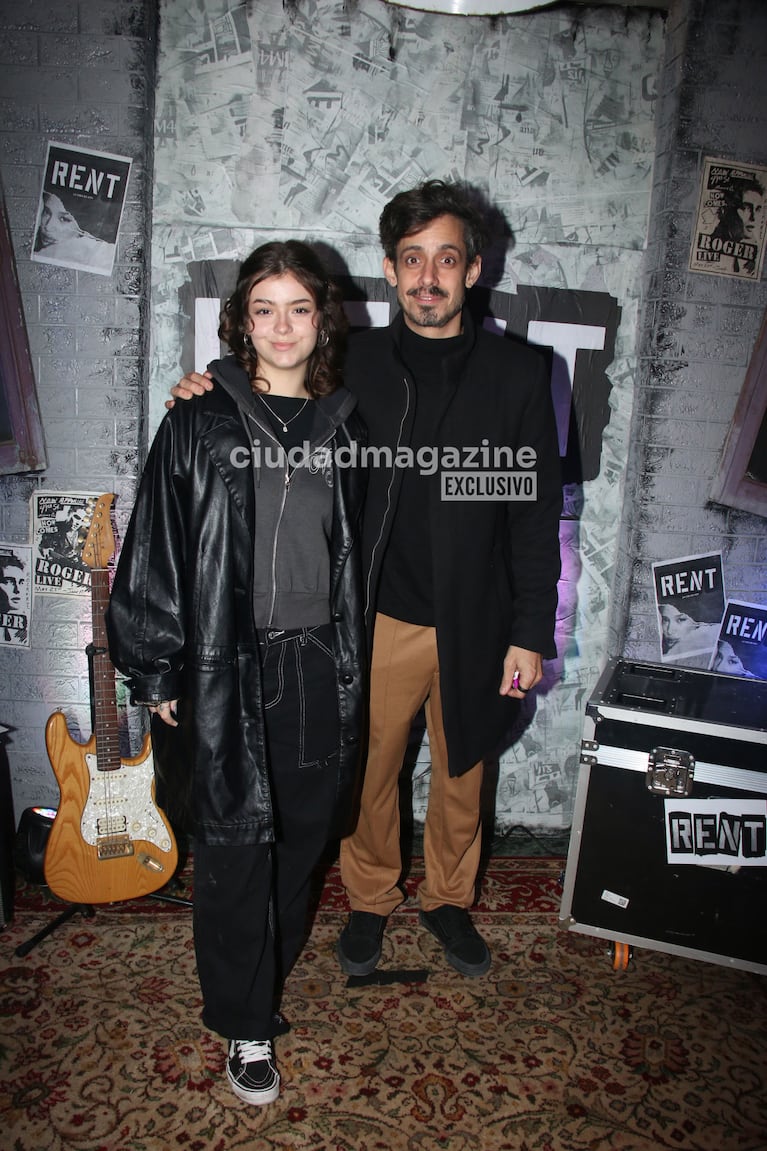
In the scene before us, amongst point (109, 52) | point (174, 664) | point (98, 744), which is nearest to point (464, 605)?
point (174, 664)

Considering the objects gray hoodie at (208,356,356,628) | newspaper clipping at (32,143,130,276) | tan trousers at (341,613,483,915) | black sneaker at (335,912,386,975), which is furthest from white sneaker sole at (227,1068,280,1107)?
newspaper clipping at (32,143,130,276)

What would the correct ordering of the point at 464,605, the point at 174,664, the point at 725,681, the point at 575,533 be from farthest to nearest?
the point at 575,533 → the point at 725,681 → the point at 464,605 → the point at 174,664

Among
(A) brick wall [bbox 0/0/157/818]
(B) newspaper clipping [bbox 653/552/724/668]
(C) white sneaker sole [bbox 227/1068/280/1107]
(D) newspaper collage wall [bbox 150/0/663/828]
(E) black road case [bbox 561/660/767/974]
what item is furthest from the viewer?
(B) newspaper clipping [bbox 653/552/724/668]

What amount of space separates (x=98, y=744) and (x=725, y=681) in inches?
79.6

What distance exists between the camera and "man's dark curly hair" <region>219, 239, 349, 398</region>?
1748 millimetres

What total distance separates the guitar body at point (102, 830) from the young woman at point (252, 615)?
1.93 feet

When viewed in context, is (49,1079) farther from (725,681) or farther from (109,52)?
(109,52)

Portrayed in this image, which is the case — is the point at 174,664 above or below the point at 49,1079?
above

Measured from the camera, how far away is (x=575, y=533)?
280cm

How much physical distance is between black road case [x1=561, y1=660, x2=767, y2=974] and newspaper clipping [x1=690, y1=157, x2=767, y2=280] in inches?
56.2

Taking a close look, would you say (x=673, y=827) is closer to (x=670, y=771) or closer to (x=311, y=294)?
(x=670, y=771)

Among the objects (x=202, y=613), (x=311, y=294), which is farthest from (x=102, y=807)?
(x=311, y=294)

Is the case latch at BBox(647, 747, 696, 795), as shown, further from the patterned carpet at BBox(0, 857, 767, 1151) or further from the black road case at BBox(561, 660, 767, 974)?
the patterned carpet at BBox(0, 857, 767, 1151)

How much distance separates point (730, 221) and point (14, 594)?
107 inches
